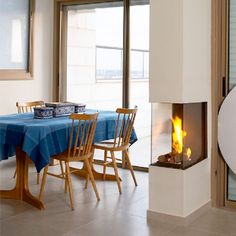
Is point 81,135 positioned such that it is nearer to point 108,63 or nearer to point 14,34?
point 108,63

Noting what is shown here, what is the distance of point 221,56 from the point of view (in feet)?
12.6

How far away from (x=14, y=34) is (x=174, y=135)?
312 cm

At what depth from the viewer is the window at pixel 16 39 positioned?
5477mm

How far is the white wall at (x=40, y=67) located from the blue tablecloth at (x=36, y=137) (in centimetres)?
150

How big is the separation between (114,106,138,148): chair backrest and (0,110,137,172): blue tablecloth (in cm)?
60

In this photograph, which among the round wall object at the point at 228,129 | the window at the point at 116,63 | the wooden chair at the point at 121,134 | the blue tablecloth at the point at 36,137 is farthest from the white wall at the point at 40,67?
the round wall object at the point at 228,129

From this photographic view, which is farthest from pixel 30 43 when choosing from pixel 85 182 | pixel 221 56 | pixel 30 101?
pixel 221 56

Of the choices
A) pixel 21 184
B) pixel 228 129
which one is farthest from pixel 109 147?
pixel 228 129

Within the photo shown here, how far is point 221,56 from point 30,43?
2.99 metres

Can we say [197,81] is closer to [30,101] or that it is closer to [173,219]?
[173,219]

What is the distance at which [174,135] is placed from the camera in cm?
348

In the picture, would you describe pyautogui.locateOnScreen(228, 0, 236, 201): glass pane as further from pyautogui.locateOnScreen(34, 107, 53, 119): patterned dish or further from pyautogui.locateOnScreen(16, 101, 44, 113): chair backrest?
pyautogui.locateOnScreen(16, 101, 44, 113): chair backrest

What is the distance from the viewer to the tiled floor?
3.29 m

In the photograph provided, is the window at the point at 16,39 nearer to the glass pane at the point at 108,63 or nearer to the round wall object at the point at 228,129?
the glass pane at the point at 108,63
